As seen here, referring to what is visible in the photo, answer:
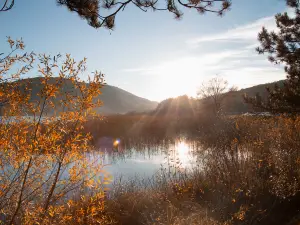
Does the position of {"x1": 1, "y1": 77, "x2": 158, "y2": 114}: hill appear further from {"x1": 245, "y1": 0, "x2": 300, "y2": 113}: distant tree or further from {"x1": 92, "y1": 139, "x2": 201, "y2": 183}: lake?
{"x1": 245, "y1": 0, "x2": 300, "y2": 113}: distant tree

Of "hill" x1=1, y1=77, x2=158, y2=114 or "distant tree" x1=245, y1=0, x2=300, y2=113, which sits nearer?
"distant tree" x1=245, y1=0, x2=300, y2=113

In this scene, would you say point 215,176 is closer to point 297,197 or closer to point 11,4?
point 297,197

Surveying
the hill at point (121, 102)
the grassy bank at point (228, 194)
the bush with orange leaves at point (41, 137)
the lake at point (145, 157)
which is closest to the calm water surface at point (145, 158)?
the lake at point (145, 157)

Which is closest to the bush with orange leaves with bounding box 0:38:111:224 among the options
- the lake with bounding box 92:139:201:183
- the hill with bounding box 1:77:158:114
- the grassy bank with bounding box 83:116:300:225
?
the grassy bank with bounding box 83:116:300:225

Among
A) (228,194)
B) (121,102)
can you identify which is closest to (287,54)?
(228,194)

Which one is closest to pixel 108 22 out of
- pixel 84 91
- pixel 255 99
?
pixel 84 91

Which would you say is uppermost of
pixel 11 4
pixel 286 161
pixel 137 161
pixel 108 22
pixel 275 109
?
pixel 108 22

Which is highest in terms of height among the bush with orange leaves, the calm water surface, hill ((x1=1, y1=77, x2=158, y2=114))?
hill ((x1=1, y1=77, x2=158, y2=114))

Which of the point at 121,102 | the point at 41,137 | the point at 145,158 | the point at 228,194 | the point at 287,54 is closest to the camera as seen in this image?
the point at 41,137

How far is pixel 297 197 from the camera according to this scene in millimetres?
6453

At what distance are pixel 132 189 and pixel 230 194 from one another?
318 centimetres

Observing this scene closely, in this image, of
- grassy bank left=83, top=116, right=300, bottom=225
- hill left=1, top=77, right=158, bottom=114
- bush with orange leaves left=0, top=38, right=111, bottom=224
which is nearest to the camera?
bush with orange leaves left=0, top=38, right=111, bottom=224

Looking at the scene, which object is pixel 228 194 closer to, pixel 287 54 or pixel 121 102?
pixel 287 54

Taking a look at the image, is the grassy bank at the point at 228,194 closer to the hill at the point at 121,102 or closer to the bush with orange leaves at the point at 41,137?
the bush with orange leaves at the point at 41,137
